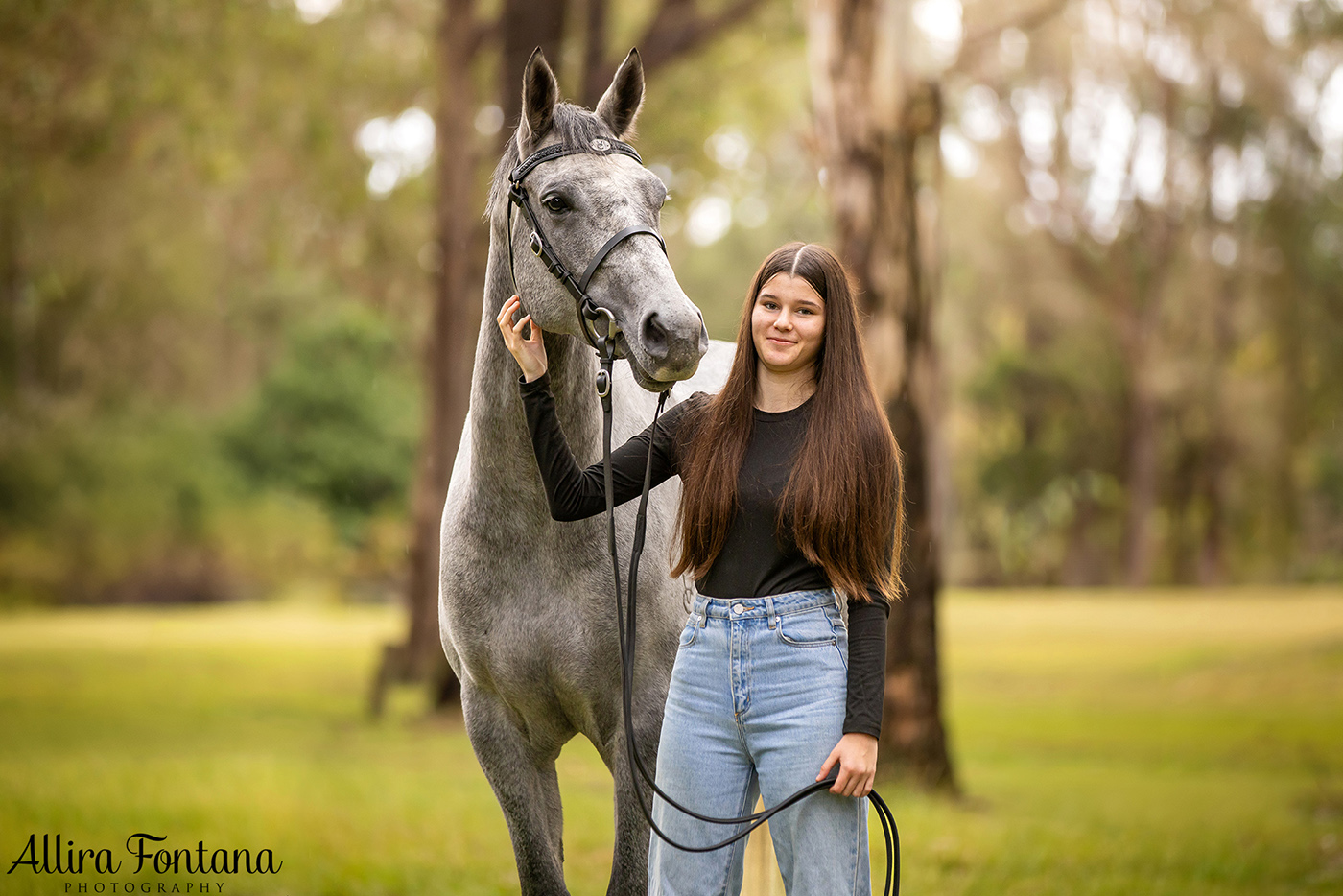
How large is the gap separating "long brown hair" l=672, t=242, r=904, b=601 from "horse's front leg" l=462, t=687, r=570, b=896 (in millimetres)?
728

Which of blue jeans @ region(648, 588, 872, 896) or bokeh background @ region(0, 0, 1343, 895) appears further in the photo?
bokeh background @ region(0, 0, 1343, 895)

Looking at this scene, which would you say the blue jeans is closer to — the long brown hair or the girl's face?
the long brown hair

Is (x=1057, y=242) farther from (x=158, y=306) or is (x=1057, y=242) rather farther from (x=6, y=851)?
(x=6, y=851)

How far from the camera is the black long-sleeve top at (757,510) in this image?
6.91 ft

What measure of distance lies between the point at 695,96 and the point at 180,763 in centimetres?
798

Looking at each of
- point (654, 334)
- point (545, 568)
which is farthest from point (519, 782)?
point (654, 334)

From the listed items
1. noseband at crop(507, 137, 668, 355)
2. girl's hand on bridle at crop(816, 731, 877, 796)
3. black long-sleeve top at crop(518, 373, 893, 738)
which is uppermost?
noseband at crop(507, 137, 668, 355)

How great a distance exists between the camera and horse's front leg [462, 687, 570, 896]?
2676 mm

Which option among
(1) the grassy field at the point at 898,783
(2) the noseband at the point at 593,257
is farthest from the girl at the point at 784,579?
(1) the grassy field at the point at 898,783

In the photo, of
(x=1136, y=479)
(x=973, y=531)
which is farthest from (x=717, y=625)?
(x=973, y=531)

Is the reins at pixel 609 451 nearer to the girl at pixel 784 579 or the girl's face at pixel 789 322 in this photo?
the girl at pixel 784 579

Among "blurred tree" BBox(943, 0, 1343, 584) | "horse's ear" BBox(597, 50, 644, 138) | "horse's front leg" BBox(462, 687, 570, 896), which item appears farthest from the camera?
"blurred tree" BBox(943, 0, 1343, 584)

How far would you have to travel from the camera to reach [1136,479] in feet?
63.4

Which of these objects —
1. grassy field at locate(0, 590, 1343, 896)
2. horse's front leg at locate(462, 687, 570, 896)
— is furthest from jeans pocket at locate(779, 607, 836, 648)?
grassy field at locate(0, 590, 1343, 896)
